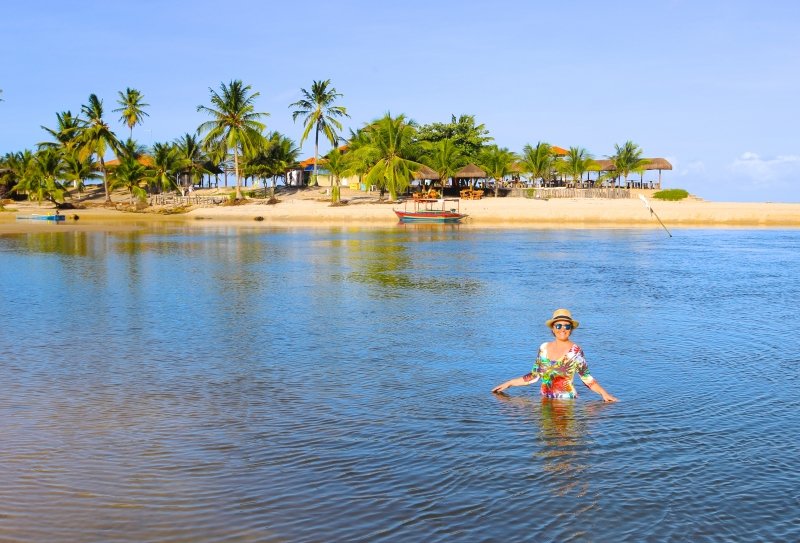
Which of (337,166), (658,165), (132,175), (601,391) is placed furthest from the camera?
(658,165)

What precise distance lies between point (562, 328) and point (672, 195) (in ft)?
210

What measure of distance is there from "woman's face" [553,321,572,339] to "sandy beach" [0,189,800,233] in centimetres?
4412

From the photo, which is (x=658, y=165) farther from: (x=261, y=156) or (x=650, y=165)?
(x=261, y=156)

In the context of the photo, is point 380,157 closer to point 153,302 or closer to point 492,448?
point 153,302

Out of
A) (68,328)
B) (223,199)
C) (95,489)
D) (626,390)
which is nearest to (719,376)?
(626,390)

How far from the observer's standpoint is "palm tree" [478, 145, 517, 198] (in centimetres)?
6712

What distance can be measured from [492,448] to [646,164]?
73.5 meters

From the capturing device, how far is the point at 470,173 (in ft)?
Answer: 217

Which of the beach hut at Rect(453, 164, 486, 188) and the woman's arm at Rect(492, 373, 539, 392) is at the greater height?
the beach hut at Rect(453, 164, 486, 188)

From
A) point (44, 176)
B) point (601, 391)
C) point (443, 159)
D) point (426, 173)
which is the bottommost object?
point (601, 391)

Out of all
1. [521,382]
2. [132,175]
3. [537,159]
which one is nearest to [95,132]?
[132,175]

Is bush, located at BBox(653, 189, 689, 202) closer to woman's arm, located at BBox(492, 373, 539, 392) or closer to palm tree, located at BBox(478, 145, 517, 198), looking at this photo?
palm tree, located at BBox(478, 145, 517, 198)

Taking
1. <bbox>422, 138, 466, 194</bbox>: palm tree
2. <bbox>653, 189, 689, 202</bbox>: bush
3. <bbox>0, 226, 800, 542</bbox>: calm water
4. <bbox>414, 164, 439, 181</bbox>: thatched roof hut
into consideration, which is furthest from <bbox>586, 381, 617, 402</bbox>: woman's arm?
<bbox>653, 189, 689, 202</bbox>: bush

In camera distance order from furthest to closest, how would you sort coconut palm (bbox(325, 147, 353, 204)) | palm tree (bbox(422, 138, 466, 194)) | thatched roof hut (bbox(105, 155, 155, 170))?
thatched roof hut (bbox(105, 155, 155, 170))
palm tree (bbox(422, 138, 466, 194))
coconut palm (bbox(325, 147, 353, 204))
